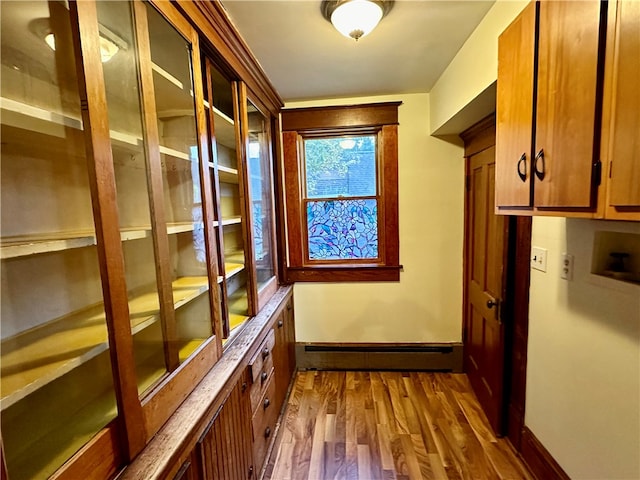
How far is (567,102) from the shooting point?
37.5 inches

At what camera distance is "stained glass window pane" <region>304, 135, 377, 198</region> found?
2.75m

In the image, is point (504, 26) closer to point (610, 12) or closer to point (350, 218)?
point (610, 12)

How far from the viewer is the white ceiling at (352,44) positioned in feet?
4.76

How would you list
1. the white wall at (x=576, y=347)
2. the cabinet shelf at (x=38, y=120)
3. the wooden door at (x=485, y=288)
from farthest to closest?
the wooden door at (x=485, y=288) → the white wall at (x=576, y=347) → the cabinet shelf at (x=38, y=120)

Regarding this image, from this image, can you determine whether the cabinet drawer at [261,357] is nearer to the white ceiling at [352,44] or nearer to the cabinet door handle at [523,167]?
the cabinet door handle at [523,167]

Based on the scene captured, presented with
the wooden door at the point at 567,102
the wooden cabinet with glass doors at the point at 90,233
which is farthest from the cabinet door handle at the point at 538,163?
the wooden cabinet with glass doors at the point at 90,233

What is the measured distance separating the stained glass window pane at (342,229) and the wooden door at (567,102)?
67.5 inches

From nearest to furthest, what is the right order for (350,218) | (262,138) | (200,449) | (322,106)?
(200,449), (262,138), (322,106), (350,218)

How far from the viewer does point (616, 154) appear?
80 cm

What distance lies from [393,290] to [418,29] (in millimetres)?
1943

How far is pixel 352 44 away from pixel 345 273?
1748 mm

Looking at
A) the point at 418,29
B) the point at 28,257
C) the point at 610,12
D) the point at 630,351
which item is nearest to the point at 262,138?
the point at 418,29

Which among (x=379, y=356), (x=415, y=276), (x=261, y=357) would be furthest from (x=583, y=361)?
(x=379, y=356)

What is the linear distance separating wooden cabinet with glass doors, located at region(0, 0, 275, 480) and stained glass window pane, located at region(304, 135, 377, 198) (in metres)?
1.61
